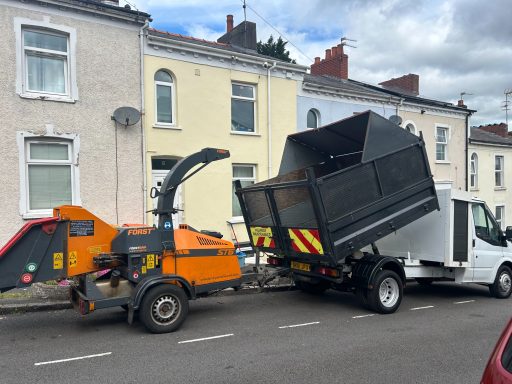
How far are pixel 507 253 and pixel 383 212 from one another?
386cm

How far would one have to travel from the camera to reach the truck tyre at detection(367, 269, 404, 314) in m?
7.12

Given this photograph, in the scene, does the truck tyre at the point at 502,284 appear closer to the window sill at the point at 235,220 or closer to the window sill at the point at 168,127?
the window sill at the point at 235,220

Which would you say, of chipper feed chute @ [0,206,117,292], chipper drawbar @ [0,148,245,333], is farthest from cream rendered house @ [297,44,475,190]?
chipper feed chute @ [0,206,117,292]

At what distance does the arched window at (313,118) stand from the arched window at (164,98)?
5.51 meters

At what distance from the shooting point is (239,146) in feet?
45.2

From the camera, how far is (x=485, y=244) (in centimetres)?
873

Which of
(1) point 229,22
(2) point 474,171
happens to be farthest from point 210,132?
(2) point 474,171

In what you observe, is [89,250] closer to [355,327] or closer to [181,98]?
[355,327]

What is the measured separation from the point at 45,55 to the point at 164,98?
10.5 ft

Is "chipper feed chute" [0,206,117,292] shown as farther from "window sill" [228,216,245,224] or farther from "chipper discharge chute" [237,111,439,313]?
"window sill" [228,216,245,224]

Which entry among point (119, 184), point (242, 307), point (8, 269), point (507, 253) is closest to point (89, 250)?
point (8, 269)

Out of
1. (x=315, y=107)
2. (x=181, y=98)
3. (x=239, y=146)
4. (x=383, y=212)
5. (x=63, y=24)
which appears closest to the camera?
(x=383, y=212)

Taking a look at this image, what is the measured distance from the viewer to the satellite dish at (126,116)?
36.9 feet

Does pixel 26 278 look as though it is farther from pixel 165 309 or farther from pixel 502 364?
pixel 502 364
